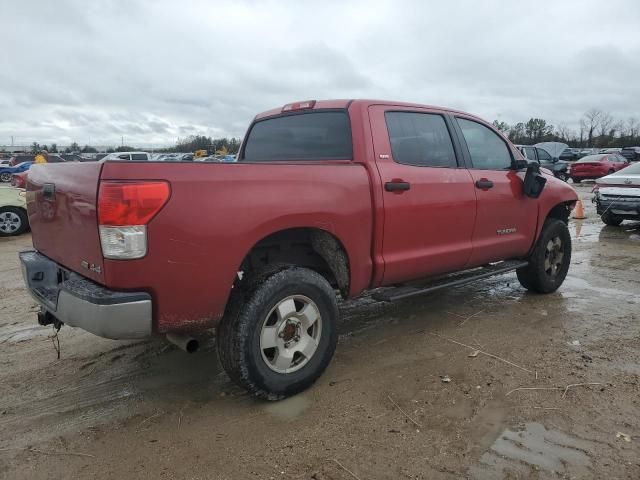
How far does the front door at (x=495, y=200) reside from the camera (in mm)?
4508

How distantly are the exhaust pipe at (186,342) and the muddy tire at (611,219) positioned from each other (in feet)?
34.0

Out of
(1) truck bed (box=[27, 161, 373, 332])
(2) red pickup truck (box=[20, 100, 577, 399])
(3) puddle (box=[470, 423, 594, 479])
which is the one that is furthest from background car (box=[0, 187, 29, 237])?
(3) puddle (box=[470, 423, 594, 479])

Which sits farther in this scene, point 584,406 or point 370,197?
point 370,197

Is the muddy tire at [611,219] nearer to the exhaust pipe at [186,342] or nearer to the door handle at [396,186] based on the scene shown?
the door handle at [396,186]

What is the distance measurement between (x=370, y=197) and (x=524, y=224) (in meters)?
2.27

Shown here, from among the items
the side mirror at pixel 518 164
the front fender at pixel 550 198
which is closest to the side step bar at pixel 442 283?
the front fender at pixel 550 198

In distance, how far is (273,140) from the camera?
4414mm

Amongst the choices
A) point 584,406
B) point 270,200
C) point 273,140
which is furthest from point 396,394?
point 273,140

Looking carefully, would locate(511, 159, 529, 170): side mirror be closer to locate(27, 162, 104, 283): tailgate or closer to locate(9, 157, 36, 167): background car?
locate(27, 162, 104, 283): tailgate

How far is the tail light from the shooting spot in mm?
2484

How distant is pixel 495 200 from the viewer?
461 centimetres

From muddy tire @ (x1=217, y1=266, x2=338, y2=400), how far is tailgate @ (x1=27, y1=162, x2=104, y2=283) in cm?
81

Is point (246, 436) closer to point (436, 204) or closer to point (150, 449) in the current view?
point (150, 449)

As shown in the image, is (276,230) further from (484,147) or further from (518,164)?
(518,164)
